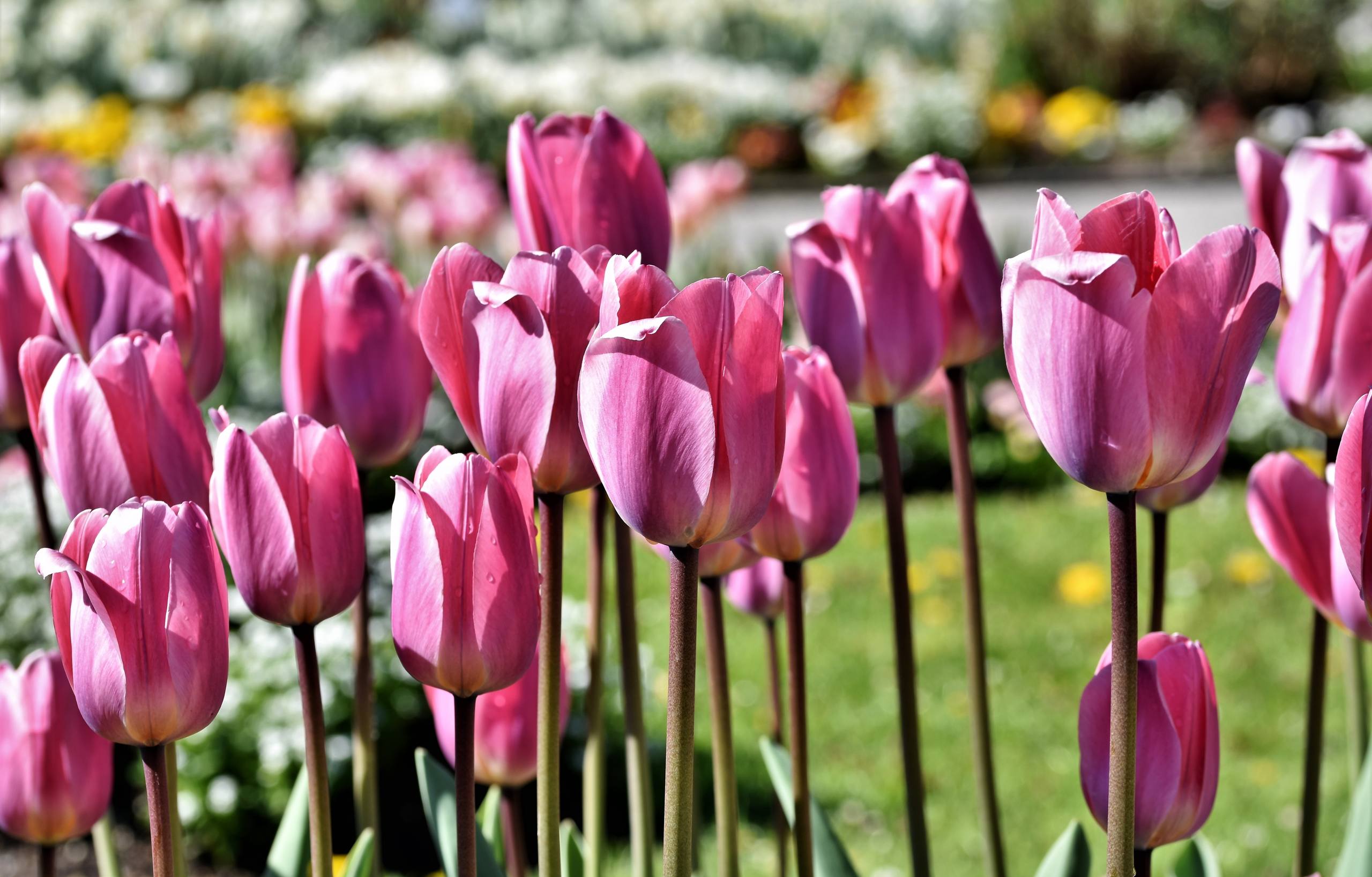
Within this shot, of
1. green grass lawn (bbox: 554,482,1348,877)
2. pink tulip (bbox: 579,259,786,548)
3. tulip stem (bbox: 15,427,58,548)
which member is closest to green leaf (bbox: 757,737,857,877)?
pink tulip (bbox: 579,259,786,548)

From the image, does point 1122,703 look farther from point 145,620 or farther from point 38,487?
point 38,487

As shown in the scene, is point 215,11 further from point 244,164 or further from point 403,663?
point 403,663

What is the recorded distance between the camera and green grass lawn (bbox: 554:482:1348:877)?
2857 mm

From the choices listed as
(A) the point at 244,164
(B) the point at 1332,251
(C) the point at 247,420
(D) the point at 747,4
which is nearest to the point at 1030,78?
(D) the point at 747,4

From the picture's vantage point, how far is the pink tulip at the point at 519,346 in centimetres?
84

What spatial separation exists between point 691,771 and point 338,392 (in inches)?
19.3

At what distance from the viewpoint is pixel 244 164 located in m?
5.52

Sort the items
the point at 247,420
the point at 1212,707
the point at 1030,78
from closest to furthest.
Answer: the point at 1212,707, the point at 247,420, the point at 1030,78

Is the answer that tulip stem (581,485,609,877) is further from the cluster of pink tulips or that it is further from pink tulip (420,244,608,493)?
pink tulip (420,244,608,493)

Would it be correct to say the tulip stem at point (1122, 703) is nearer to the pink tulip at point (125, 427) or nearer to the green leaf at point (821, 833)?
the green leaf at point (821, 833)

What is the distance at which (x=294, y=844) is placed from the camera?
4.04ft

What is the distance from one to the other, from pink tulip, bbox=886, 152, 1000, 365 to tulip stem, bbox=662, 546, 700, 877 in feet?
1.50

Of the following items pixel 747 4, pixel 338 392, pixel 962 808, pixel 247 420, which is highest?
pixel 747 4

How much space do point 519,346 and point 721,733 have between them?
1.22 ft
